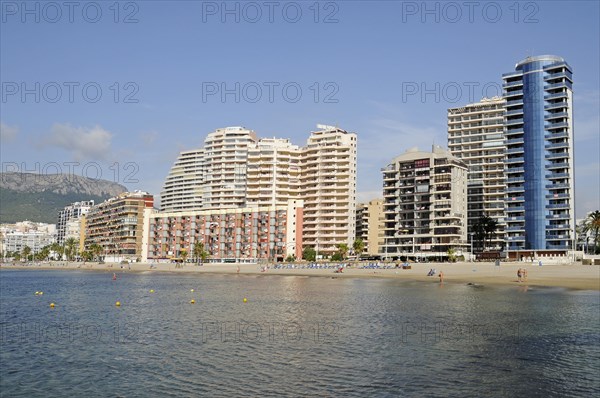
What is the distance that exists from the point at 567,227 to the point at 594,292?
89.2 m

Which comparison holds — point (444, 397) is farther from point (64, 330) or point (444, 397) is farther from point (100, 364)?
point (64, 330)

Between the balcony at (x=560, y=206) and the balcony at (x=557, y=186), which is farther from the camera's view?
the balcony at (x=557, y=186)

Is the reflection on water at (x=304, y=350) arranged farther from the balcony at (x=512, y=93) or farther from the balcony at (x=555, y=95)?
the balcony at (x=512, y=93)

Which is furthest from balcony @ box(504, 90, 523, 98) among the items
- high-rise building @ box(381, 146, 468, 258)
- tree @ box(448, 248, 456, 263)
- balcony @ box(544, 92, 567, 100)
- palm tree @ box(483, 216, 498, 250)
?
tree @ box(448, 248, 456, 263)

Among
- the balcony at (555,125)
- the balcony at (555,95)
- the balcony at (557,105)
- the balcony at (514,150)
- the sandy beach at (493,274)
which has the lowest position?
the sandy beach at (493,274)

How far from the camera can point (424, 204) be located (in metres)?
182

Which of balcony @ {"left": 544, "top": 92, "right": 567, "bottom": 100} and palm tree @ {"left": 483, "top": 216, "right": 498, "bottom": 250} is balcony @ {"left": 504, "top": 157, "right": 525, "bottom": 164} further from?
balcony @ {"left": 544, "top": 92, "right": 567, "bottom": 100}

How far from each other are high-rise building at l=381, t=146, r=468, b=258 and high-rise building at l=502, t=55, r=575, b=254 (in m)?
15.7

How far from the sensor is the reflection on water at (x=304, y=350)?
87.9 ft

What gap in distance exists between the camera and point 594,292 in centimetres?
7894

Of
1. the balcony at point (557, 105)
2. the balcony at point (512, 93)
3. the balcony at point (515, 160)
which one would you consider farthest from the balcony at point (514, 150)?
the balcony at point (512, 93)

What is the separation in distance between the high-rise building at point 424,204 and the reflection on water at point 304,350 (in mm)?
→ 114113

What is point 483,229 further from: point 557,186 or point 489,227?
point 557,186

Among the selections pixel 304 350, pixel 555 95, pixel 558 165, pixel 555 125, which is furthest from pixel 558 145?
pixel 304 350
